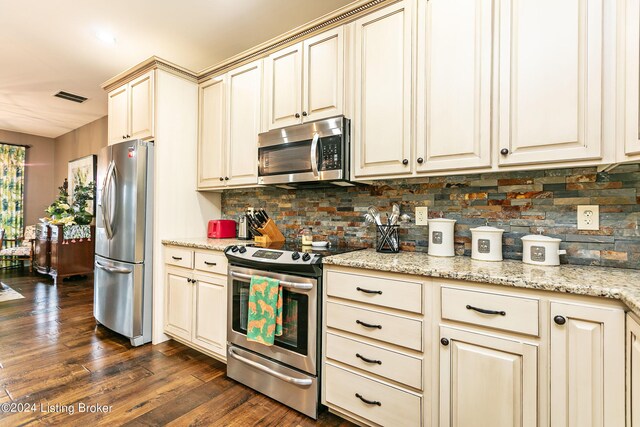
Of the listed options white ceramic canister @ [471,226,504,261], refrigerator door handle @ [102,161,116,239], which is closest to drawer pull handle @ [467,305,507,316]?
white ceramic canister @ [471,226,504,261]

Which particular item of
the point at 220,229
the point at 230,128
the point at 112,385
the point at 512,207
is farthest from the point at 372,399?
the point at 230,128

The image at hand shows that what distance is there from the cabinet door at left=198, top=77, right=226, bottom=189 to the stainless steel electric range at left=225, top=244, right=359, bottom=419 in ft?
3.33

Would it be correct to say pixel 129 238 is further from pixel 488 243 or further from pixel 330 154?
pixel 488 243

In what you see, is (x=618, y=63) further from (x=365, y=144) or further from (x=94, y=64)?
(x=94, y=64)

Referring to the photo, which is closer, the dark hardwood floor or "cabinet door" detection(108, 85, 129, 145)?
the dark hardwood floor

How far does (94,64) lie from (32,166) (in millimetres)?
4440

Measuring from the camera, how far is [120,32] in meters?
2.79

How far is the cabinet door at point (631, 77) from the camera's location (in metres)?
1.22

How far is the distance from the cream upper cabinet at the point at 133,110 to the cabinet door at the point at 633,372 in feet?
10.6

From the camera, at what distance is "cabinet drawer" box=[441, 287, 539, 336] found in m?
1.22

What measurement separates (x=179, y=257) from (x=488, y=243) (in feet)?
7.50

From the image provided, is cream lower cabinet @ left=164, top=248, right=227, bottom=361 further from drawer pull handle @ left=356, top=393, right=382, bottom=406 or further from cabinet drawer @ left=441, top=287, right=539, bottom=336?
cabinet drawer @ left=441, top=287, right=539, bottom=336

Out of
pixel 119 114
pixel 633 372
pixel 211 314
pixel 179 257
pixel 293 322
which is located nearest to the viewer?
pixel 633 372

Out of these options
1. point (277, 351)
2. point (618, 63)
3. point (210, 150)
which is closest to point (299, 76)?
point (210, 150)
